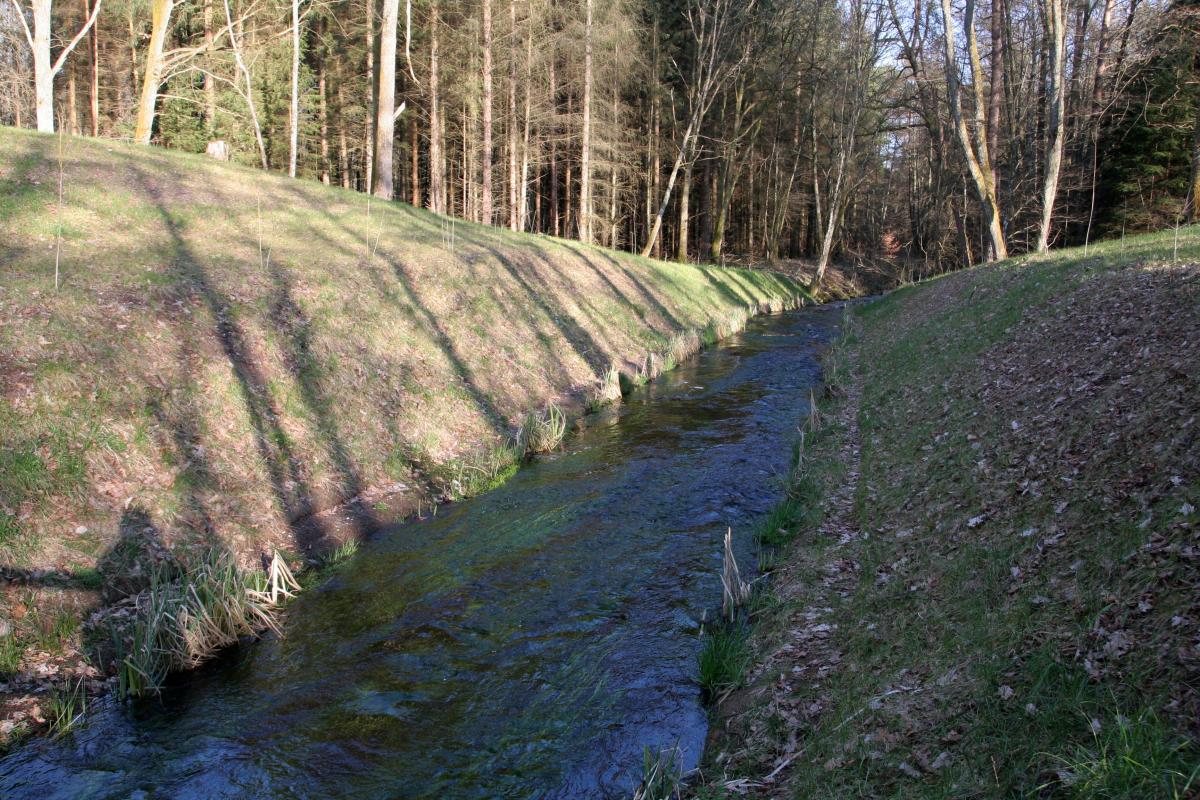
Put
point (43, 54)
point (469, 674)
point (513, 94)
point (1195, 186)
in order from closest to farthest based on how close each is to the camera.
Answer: point (469, 674) < point (43, 54) < point (1195, 186) < point (513, 94)

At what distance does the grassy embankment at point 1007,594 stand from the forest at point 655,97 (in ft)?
46.5

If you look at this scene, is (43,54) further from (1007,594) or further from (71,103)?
(1007,594)

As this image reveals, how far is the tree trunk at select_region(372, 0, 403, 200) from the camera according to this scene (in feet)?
66.9

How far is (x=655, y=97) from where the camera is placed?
32781mm

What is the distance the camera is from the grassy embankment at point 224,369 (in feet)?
21.7

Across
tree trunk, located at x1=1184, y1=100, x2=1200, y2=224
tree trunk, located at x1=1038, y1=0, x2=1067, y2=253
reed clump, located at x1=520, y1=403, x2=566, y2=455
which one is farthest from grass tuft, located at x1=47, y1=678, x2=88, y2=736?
tree trunk, located at x1=1184, y1=100, x2=1200, y2=224

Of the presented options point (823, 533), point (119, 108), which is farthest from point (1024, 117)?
point (119, 108)

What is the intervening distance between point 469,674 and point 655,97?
106 feet

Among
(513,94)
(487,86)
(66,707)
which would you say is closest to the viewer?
(66,707)

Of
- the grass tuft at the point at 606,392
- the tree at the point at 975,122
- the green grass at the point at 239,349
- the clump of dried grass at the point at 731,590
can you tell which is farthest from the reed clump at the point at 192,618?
the tree at the point at 975,122

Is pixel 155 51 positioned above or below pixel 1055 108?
above

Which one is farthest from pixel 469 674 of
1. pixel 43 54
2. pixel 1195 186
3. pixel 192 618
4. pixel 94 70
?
pixel 94 70

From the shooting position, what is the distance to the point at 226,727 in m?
5.11

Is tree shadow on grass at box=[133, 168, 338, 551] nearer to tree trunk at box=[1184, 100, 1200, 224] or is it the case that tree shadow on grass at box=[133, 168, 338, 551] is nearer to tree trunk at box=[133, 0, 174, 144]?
tree trunk at box=[133, 0, 174, 144]
